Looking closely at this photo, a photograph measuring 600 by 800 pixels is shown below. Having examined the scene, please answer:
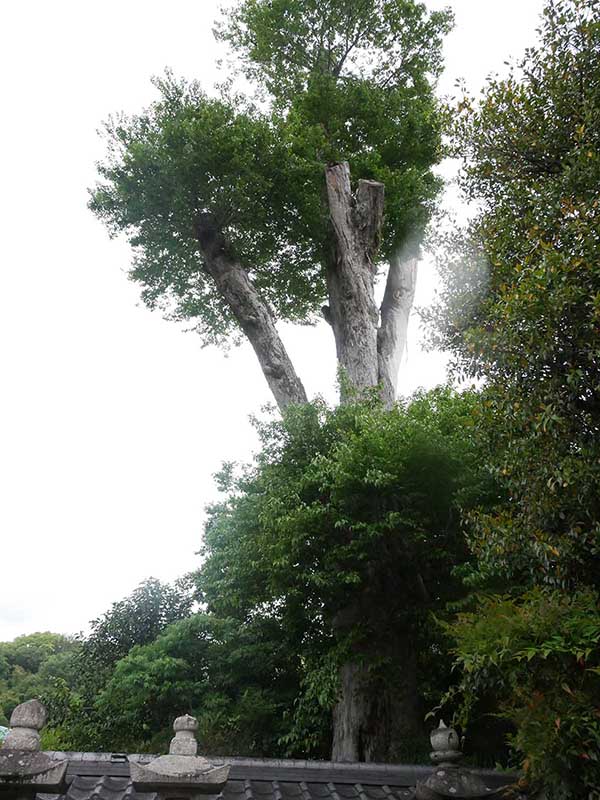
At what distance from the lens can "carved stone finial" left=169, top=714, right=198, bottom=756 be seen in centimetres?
342

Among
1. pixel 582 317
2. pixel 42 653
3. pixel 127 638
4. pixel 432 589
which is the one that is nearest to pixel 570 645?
pixel 582 317

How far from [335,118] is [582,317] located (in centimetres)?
1018

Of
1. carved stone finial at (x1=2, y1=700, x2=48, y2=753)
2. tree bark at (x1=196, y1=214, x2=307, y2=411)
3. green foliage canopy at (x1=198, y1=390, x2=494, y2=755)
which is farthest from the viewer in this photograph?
tree bark at (x1=196, y1=214, x2=307, y2=411)

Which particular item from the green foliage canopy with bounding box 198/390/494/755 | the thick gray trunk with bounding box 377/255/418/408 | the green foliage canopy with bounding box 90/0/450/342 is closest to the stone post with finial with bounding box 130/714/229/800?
the green foliage canopy with bounding box 198/390/494/755

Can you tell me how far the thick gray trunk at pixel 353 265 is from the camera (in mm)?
11008

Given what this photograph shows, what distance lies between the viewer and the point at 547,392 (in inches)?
166

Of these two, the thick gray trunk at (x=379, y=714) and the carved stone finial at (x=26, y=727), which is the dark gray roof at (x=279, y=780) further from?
the thick gray trunk at (x=379, y=714)

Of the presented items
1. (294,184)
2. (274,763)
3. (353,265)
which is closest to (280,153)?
(294,184)

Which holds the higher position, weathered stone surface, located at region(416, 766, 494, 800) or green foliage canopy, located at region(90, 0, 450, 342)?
green foliage canopy, located at region(90, 0, 450, 342)

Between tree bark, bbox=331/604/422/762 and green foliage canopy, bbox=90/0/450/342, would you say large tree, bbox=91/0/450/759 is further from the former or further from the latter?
tree bark, bbox=331/604/422/762

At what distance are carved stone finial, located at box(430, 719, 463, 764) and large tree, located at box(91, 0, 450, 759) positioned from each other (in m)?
6.66

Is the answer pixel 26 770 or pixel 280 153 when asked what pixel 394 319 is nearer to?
pixel 280 153

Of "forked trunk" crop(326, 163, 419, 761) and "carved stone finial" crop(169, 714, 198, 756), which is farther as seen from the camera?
"forked trunk" crop(326, 163, 419, 761)

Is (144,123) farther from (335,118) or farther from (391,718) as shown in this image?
(391,718)
